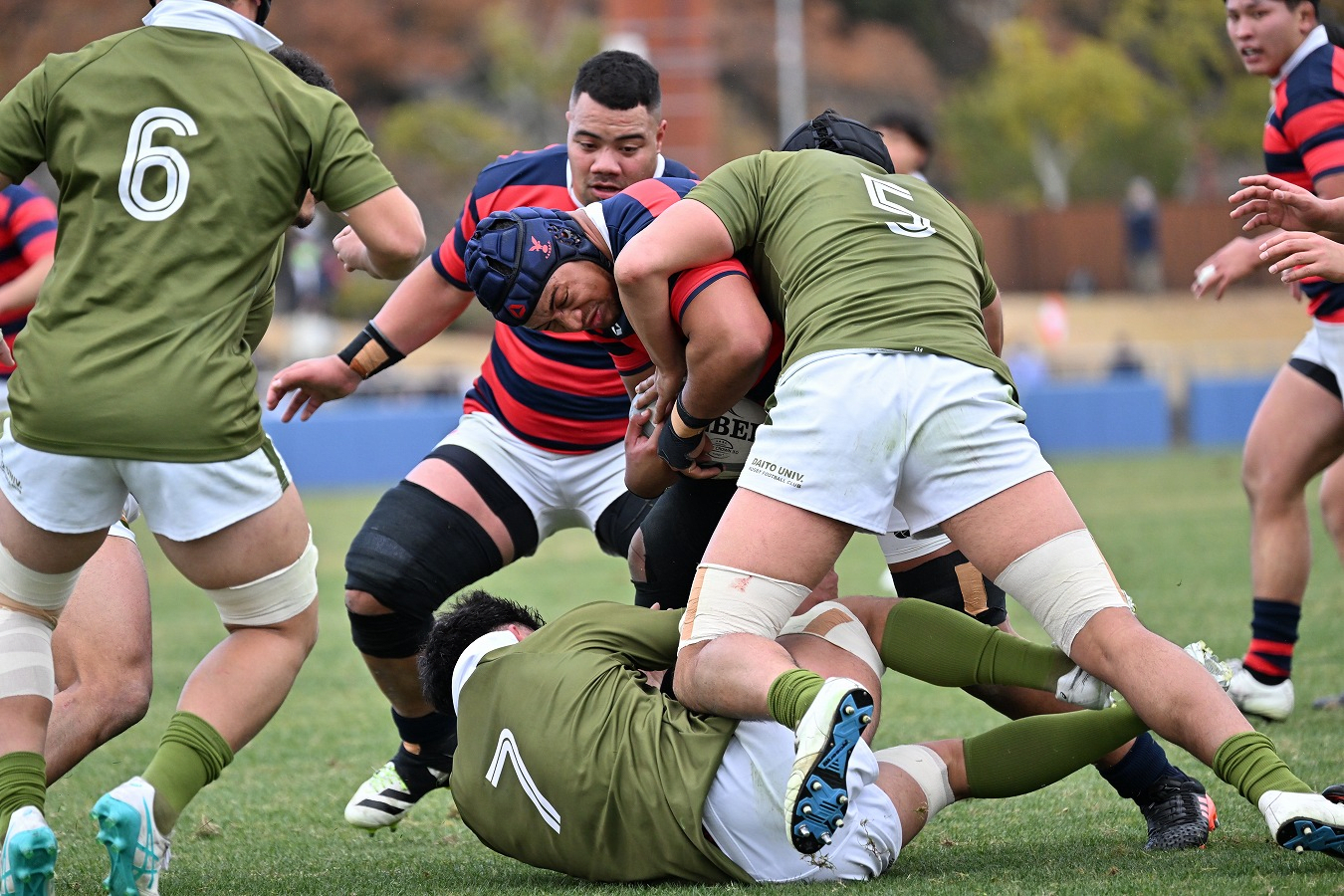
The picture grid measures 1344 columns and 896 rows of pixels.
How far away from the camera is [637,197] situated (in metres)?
4.24

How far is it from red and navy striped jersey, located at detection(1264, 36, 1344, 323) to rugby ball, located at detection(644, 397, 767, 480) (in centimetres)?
225

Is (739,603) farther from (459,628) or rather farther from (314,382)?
(314,382)

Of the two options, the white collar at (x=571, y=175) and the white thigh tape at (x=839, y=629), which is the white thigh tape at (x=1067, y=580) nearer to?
the white thigh tape at (x=839, y=629)

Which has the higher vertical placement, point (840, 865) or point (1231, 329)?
point (840, 865)

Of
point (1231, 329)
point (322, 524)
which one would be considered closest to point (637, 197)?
point (322, 524)

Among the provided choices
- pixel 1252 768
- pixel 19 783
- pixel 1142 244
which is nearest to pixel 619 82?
pixel 19 783

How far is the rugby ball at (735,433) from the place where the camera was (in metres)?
4.40

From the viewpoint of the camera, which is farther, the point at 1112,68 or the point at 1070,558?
the point at 1112,68

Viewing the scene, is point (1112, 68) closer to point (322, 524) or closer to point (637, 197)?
point (322, 524)

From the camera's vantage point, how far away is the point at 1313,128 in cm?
551

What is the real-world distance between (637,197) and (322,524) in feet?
34.7

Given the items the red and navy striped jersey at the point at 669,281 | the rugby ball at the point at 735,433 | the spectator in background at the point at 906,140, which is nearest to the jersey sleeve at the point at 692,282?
the red and navy striped jersey at the point at 669,281

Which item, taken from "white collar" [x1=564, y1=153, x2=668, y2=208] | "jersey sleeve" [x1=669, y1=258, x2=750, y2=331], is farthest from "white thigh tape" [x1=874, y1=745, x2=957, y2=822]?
"white collar" [x1=564, y1=153, x2=668, y2=208]

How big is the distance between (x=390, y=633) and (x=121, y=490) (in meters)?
1.52
